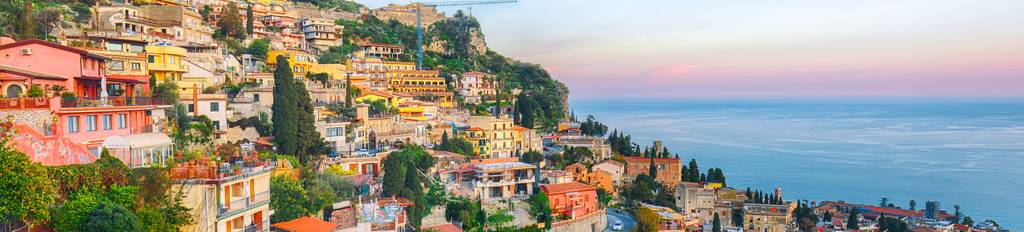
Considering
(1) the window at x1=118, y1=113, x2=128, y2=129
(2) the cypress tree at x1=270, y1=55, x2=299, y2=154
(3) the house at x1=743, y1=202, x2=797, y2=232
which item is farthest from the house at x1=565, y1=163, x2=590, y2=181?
(1) the window at x1=118, y1=113, x2=128, y2=129

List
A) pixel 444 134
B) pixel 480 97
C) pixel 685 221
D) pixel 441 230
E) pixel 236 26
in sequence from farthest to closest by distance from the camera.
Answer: pixel 480 97, pixel 236 26, pixel 685 221, pixel 444 134, pixel 441 230

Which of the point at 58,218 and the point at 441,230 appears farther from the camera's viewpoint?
the point at 441,230

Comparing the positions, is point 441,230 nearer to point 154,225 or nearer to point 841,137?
point 154,225

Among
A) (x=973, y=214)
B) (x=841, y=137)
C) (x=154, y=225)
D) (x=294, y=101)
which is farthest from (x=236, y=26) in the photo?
(x=841, y=137)

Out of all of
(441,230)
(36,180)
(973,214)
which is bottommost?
(973,214)

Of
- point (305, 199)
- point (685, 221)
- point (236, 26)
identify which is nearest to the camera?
point (305, 199)
